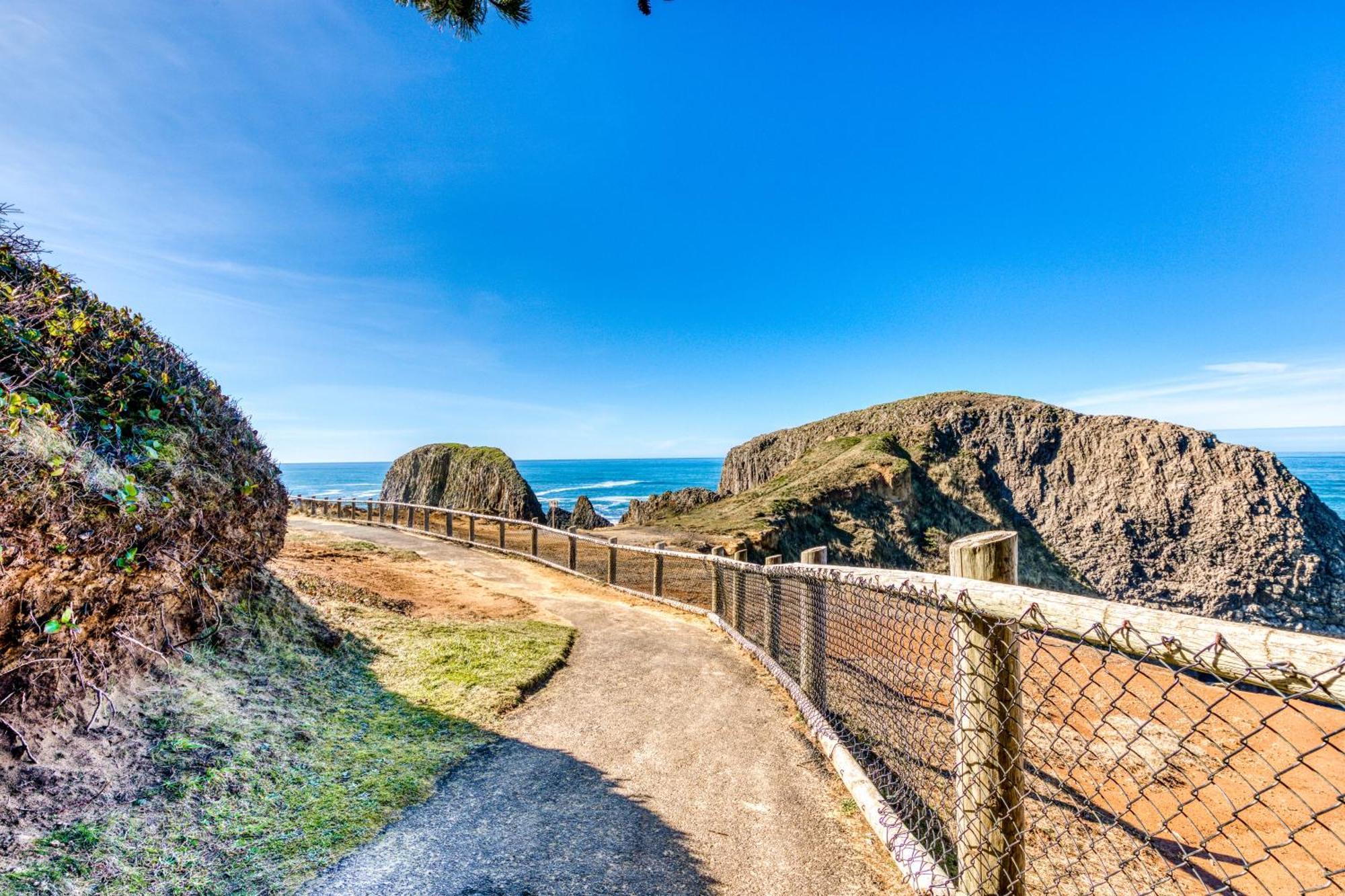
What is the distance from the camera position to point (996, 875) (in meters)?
2.76

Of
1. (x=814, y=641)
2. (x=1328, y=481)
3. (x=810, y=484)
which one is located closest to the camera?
(x=814, y=641)

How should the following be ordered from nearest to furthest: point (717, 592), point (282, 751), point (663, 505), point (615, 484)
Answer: point (282, 751) → point (717, 592) → point (663, 505) → point (615, 484)

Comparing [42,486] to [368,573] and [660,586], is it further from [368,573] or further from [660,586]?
[660,586]

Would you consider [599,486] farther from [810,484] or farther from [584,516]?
[810,484]

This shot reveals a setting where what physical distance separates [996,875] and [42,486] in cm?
533

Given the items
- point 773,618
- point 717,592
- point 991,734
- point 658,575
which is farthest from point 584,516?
point 991,734

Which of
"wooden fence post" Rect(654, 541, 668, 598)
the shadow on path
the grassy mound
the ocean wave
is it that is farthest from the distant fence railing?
the ocean wave

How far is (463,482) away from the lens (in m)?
27.8

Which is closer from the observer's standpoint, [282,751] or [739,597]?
[282,751]

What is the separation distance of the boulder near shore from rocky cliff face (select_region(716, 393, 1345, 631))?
2.7 inches

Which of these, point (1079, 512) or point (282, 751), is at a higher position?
point (1079, 512)

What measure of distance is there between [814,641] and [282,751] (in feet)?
14.0

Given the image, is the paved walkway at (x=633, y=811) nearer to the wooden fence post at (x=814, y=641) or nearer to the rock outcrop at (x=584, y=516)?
the wooden fence post at (x=814, y=641)

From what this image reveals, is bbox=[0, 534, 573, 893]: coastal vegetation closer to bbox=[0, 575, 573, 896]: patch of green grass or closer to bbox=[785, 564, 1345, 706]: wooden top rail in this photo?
bbox=[0, 575, 573, 896]: patch of green grass
